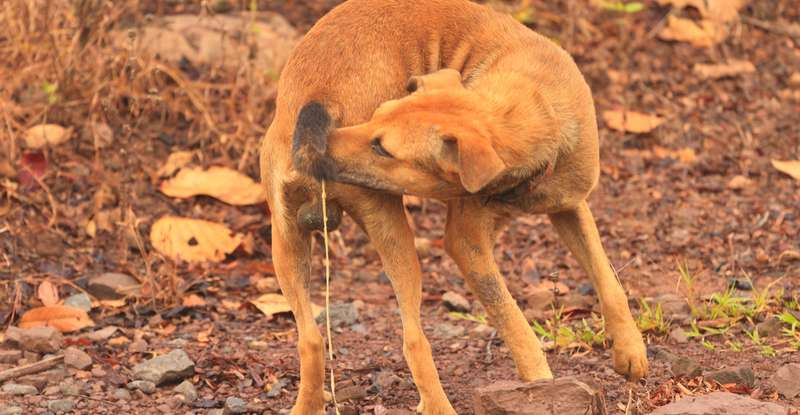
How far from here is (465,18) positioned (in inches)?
231

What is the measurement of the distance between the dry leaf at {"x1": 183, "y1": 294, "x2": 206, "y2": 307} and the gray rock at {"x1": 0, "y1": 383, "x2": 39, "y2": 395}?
4.39 feet

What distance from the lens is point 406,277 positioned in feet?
17.8

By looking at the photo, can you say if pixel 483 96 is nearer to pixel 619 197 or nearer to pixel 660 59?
pixel 619 197

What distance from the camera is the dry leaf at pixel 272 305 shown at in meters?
7.38

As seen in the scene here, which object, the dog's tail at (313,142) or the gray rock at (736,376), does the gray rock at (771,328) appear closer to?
the gray rock at (736,376)

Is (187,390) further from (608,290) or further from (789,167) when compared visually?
(789,167)

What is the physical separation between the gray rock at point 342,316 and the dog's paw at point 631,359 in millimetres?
1857

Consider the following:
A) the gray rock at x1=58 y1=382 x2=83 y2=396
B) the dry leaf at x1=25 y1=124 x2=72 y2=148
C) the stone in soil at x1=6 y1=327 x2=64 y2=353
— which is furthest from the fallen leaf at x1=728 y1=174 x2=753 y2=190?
the gray rock at x1=58 y1=382 x2=83 y2=396

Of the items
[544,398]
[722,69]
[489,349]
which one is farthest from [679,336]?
[722,69]

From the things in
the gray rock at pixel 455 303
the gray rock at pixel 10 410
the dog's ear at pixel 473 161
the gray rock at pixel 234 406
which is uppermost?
Answer: the dog's ear at pixel 473 161

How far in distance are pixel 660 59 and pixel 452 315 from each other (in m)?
4.73

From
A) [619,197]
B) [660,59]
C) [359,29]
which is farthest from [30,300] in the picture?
[660,59]

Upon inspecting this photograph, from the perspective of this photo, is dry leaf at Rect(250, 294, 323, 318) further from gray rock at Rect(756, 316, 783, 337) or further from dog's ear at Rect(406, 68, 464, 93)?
gray rock at Rect(756, 316, 783, 337)

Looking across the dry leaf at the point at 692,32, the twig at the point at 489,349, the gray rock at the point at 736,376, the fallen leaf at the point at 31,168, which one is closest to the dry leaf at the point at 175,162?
the fallen leaf at the point at 31,168
